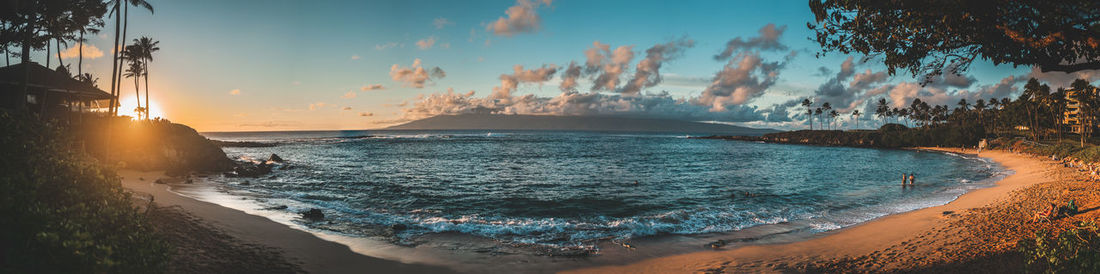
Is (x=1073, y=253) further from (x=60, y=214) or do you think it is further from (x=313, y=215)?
(x=313, y=215)

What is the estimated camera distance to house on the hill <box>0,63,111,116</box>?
24141 mm

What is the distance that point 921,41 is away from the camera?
9953mm

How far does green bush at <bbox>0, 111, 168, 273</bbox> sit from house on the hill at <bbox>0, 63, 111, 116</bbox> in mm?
22049

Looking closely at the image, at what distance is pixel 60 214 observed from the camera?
654cm

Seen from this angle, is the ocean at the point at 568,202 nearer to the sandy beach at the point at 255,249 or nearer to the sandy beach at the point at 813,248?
the sandy beach at the point at 813,248

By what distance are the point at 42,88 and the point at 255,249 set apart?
2649 centimetres

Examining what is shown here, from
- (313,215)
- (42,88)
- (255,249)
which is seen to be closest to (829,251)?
(255,249)

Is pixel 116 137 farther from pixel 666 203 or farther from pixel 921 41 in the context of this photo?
pixel 921 41

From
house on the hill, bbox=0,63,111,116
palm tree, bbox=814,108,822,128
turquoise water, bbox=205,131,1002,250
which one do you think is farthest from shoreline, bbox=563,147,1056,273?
palm tree, bbox=814,108,822,128

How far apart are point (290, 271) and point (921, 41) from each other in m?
17.0

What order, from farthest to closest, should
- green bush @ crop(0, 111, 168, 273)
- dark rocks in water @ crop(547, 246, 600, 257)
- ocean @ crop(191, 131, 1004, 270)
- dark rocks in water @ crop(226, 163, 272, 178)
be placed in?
dark rocks in water @ crop(226, 163, 272, 178) < ocean @ crop(191, 131, 1004, 270) < dark rocks in water @ crop(547, 246, 600, 257) < green bush @ crop(0, 111, 168, 273)

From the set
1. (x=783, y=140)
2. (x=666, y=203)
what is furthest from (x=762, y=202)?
(x=783, y=140)

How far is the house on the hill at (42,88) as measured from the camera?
24.1 metres

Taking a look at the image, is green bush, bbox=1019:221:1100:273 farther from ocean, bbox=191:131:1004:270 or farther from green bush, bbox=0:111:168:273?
green bush, bbox=0:111:168:273
